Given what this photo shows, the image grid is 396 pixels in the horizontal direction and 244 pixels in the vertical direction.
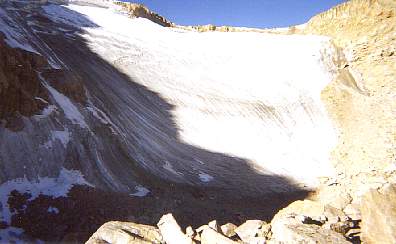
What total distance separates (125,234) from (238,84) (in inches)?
931

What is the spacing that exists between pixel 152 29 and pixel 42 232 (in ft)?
85.8

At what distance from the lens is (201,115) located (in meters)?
25.7

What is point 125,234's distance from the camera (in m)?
7.89

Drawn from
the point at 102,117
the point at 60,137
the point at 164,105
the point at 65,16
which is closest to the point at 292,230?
the point at 60,137

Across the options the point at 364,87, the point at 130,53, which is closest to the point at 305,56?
the point at 364,87

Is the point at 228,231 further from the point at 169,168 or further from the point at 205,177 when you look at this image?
the point at 205,177

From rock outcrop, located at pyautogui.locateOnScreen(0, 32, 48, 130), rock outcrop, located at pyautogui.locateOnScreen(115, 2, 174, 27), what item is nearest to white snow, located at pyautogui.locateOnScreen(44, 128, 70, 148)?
rock outcrop, located at pyautogui.locateOnScreen(0, 32, 48, 130)

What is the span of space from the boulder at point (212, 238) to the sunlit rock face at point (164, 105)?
772 centimetres

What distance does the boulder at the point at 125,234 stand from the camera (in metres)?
7.78

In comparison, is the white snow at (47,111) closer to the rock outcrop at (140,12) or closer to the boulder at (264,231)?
the boulder at (264,231)

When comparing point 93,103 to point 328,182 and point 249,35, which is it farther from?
point 249,35

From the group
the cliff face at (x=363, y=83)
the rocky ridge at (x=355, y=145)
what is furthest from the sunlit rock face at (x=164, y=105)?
the rocky ridge at (x=355, y=145)

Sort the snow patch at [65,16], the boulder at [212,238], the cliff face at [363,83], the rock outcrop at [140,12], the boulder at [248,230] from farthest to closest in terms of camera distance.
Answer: the rock outcrop at [140,12] → the snow patch at [65,16] → the cliff face at [363,83] → the boulder at [248,230] → the boulder at [212,238]

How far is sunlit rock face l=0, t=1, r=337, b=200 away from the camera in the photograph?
50.7ft
